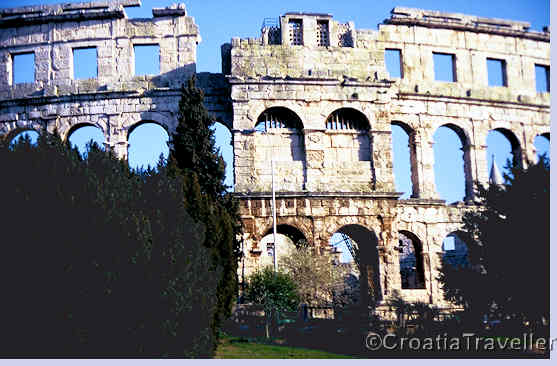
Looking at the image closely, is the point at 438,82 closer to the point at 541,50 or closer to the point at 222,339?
the point at 541,50

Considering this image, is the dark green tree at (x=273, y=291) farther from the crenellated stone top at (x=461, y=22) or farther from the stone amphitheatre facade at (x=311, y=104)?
the crenellated stone top at (x=461, y=22)

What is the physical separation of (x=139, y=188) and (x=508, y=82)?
19.7m

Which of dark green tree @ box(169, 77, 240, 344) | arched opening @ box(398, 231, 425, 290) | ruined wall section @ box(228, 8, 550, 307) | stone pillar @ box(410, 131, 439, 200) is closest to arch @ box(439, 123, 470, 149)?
ruined wall section @ box(228, 8, 550, 307)

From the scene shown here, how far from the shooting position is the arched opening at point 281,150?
26.4 meters

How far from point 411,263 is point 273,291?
16644 millimetres

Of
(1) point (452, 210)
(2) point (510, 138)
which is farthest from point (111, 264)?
(2) point (510, 138)

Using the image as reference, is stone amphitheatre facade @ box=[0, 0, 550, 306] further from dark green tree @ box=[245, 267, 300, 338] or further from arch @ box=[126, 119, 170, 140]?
dark green tree @ box=[245, 267, 300, 338]

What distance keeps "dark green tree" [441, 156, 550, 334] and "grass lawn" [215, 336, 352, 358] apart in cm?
363

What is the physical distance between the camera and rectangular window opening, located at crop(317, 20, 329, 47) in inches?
1102

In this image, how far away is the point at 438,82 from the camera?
29734mm

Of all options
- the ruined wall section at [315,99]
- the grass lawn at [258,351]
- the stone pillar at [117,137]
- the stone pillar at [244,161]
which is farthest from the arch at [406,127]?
the grass lawn at [258,351]

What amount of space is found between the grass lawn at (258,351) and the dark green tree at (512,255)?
363cm

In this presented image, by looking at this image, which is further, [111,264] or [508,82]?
[508,82]

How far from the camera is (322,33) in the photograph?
2806 centimetres
